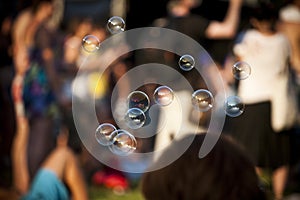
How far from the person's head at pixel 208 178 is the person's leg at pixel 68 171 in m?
1.83

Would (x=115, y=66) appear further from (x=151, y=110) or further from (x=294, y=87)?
(x=294, y=87)

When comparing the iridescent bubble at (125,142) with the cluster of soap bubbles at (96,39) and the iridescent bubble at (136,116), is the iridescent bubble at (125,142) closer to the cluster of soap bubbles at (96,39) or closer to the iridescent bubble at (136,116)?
the iridescent bubble at (136,116)

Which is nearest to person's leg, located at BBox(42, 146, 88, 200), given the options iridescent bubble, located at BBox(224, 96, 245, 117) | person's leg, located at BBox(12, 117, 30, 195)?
iridescent bubble, located at BBox(224, 96, 245, 117)

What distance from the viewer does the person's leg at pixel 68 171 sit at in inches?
129

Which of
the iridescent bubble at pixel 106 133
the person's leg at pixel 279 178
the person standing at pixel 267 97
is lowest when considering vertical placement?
Result: the person's leg at pixel 279 178

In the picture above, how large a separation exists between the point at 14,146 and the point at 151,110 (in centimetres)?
109

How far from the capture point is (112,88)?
19.5 feet

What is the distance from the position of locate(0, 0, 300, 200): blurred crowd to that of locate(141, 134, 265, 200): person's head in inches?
71.9

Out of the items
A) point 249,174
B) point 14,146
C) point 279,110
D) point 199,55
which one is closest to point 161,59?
point 199,55

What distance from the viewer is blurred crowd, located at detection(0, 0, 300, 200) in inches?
166

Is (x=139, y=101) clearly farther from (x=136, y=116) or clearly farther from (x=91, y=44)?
(x=91, y=44)

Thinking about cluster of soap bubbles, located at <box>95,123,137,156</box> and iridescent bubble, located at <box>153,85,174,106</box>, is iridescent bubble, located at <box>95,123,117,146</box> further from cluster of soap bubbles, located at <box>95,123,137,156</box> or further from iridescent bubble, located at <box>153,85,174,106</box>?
iridescent bubble, located at <box>153,85,174,106</box>

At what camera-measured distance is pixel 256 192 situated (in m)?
1.41

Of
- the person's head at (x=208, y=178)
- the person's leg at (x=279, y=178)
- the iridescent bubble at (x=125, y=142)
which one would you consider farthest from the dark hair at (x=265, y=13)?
the person's head at (x=208, y=178)
